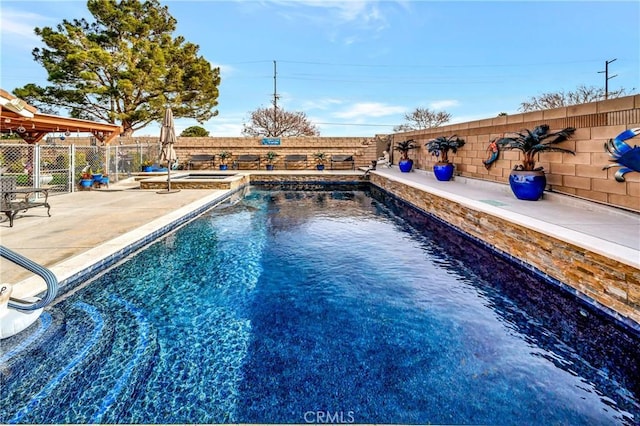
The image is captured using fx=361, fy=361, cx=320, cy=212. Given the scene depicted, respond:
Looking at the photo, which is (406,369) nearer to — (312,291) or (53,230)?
(312,291)

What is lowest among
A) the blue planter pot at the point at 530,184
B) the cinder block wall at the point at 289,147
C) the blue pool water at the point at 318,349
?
the blue pool water at the point at 318,349

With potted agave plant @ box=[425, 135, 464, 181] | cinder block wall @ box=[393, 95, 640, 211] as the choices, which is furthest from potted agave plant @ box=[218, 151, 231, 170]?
cinder block wall @ box=[393, 95, 640, 211]

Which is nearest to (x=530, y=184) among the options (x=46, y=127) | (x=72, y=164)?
(x=72, y=164)

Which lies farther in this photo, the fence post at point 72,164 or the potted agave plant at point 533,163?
the fence post at point 72,164

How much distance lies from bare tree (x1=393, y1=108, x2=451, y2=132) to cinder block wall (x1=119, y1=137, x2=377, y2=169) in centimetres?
1783

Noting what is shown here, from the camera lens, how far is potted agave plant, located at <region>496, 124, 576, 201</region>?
6355 millimetres

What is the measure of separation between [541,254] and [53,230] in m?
6.42

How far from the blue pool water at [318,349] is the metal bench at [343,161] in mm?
13710

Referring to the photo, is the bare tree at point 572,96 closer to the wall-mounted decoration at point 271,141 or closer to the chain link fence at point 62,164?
the wall-mounted decoration at point 271,141

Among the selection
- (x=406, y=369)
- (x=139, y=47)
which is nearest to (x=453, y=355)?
(x=406, y=369)

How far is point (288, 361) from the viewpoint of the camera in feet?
8.16

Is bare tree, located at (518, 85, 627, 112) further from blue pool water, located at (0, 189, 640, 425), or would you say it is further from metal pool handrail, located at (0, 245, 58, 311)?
metal pool handrail, located at (0, 245, 58, 311)

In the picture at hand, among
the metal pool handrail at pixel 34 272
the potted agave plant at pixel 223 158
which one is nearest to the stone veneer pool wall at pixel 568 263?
the metal pool handrail at pixel 34 272

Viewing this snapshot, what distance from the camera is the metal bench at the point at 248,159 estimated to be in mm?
17928
